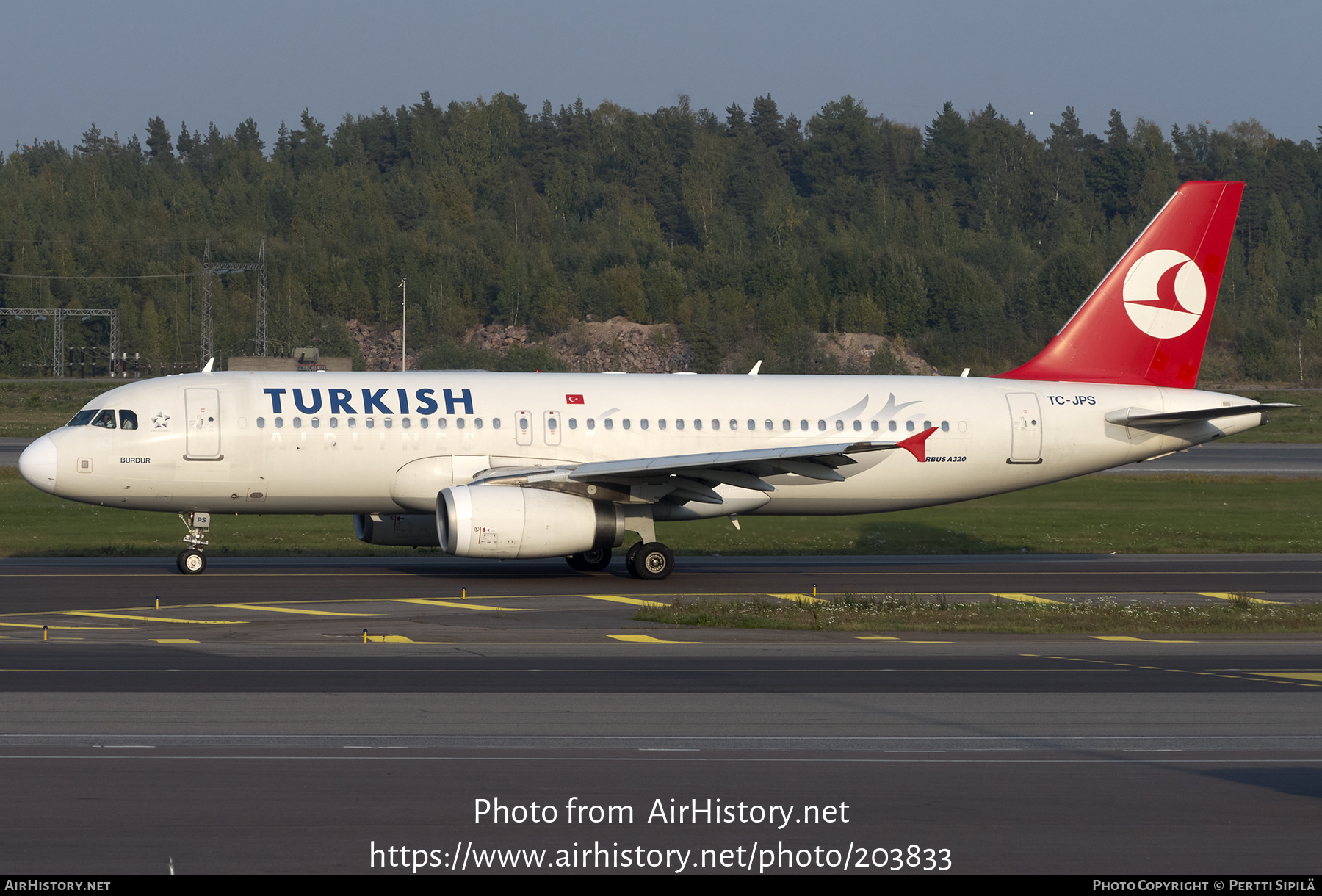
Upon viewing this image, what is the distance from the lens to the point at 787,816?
10.1 m

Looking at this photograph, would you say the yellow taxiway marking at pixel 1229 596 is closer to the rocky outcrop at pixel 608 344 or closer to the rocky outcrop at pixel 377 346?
the rocky outcrop at pixel 608 344

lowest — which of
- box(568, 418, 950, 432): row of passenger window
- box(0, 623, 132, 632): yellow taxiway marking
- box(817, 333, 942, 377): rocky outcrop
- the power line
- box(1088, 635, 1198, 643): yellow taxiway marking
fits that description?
box(1088, 635, 1198, 643): yellow taxiway marking

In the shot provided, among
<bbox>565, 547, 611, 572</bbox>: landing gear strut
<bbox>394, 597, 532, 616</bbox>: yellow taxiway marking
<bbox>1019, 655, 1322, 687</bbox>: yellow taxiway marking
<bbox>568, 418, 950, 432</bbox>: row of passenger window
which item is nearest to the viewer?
<bbox>1019, 655, 1322, 687</bbox>: yellow taxiway marking

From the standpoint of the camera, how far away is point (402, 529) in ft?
92.1

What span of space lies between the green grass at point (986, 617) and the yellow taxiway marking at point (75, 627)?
7584 millimetres

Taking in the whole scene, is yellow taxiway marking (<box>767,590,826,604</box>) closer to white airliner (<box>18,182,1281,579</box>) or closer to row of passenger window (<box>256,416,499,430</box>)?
white airliner (<box>18,182,1281,579</box>)

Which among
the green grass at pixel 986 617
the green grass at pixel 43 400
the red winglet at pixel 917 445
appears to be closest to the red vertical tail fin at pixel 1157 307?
the red winglet at pixel 917 445

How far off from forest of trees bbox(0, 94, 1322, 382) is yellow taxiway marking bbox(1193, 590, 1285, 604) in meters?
78.0

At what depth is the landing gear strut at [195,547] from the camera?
2667 cm

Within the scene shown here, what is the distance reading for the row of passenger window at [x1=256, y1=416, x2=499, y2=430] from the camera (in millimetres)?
26969

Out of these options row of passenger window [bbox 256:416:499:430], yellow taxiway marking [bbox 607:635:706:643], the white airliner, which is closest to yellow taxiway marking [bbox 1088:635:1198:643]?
yellow taxiway marking [bbox 607:635:706:643]

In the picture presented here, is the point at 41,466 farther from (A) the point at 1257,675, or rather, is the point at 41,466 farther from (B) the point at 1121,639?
(A) the point at 1257,675

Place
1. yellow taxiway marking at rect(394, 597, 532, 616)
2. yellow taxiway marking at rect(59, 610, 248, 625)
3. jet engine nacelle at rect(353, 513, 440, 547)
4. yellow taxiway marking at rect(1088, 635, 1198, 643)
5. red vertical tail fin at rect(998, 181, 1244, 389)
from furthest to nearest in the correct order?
red vertical tail fin at rect(998, 181, 1244, 389) → jet engine nacelle at rect(353, 513, 440, 547) → yellow taxiway marking at rect(394, 597, 532, 616) → yellow taxiway marking at rect(59, 610, 248, 625) → yellow taxiway marking at rect(1088, 635, 1198, 643)

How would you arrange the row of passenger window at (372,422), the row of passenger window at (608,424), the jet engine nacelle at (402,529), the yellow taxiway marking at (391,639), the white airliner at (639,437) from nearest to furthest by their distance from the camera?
the yellow taxiway marking at (391,639)
the white airliner at (639,437)
the row of passenger window at (372,422)
the row of passenger window at (608,424)
the jet engine nacelle at (402,529)
